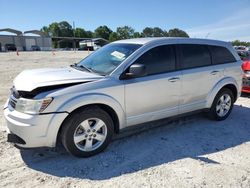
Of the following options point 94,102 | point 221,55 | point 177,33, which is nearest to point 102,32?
point 177,33

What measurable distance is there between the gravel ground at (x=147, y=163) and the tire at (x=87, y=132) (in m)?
0.16

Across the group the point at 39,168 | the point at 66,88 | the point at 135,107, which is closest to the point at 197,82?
the point at 135,107

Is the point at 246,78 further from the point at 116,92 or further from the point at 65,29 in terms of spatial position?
the point at 65,29

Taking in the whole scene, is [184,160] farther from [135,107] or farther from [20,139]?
[20,139]

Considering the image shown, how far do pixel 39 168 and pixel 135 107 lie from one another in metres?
1.71

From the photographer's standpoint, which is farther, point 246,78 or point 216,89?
point 246,78

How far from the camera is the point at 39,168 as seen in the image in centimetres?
367

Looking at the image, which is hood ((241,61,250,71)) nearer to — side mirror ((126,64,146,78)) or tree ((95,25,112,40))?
side mirror ((126,64,146,78))

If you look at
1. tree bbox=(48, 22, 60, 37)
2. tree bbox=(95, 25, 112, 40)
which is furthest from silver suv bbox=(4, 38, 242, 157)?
tree bbox=(48, 22, 60, 37)

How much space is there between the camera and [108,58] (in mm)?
4570

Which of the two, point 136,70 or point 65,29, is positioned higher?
point 65,29

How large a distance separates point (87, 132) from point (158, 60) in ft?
5.81

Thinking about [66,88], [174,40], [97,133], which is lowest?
[97,133]

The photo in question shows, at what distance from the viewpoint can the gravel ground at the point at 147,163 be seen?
338cm
